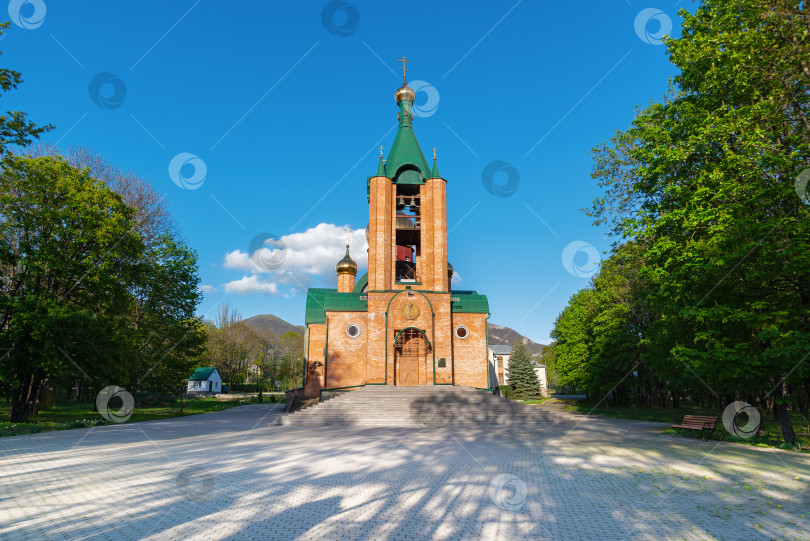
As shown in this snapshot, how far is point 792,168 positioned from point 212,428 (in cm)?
2041

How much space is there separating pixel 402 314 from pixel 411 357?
2.57 m

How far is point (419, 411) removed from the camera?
66.3ft

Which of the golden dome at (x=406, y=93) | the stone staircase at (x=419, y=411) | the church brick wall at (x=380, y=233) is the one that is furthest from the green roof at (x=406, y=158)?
the stone staircase at (x=419, y=411)

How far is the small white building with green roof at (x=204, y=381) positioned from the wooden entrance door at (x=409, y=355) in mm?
43569

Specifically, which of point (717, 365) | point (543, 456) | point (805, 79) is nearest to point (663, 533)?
point (543, 456)

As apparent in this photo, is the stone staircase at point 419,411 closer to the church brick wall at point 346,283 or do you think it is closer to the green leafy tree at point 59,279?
the green leafy tree at point 59,279

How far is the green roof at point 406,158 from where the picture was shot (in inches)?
1092

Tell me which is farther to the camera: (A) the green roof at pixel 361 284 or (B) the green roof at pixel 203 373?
(B) the green roof at pixel 203 373

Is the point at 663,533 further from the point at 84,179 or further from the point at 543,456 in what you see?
the point at 84,179

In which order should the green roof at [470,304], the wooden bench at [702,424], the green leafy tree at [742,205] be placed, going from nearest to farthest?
the green leafy tree at [742,205] < the wooden bench at [702,424] < the green roof at [470,304]

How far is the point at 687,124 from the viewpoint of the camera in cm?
1330

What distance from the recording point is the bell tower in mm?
26156

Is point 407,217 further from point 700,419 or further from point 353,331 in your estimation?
point 700,419

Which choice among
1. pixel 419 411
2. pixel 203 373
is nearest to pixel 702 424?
pixel 419 411
